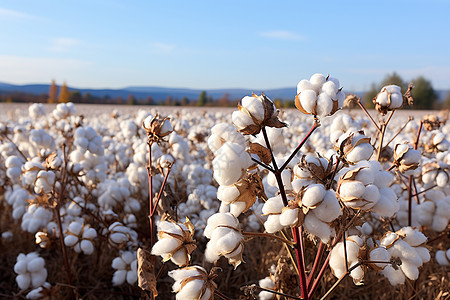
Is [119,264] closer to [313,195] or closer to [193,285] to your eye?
[193,285]

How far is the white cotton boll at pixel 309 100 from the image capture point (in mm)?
912

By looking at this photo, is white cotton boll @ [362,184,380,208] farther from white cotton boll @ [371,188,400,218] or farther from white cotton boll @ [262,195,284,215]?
white cotton boll @ [262,195,284,215]

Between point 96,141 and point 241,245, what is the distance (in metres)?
1.88

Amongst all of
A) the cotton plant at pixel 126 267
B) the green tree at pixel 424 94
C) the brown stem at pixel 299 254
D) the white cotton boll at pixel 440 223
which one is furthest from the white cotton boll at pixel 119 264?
the green tree at pixel 424 94

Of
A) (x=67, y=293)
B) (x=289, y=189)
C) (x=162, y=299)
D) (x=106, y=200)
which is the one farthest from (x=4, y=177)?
(x=289, y=189)

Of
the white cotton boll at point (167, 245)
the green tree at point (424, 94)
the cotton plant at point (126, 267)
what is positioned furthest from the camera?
the green tree at point (424, 94)

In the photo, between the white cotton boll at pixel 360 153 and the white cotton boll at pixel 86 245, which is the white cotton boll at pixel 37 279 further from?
the white cotton boll at pixel 360 153

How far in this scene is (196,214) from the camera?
3.02m

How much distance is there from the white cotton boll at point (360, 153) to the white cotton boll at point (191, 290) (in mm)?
477

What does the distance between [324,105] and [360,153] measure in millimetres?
145

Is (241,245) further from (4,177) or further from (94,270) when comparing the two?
(4,177)

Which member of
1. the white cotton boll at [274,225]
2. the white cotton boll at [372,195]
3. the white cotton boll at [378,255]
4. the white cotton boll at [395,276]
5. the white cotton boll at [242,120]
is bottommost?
the white cotton boll at [395,276]

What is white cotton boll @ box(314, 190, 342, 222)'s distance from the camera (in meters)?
0.78

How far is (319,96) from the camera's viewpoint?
3.00ft
